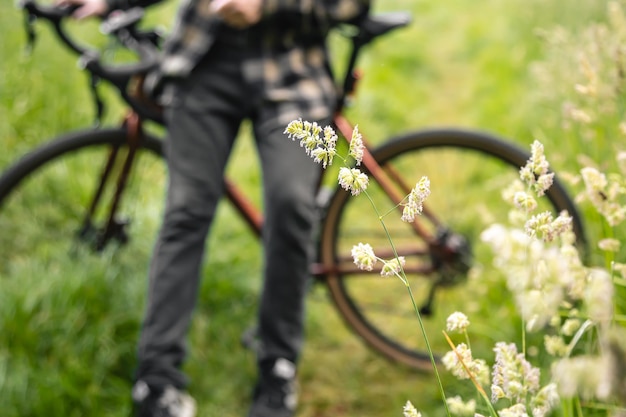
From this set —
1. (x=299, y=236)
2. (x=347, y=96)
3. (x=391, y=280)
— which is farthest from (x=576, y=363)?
(x=391, y=280)

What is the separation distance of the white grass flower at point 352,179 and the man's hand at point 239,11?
120cm

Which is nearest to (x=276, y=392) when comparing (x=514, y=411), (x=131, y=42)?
(x=131, y=42)

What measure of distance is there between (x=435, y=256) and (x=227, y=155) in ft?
2.78

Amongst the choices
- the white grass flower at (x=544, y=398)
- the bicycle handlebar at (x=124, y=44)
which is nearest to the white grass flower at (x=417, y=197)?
the white grass flower at (x=544, y=398)

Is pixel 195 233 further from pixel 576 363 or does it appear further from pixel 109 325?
pixel 576 363

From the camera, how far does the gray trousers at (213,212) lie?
2371 millimetres

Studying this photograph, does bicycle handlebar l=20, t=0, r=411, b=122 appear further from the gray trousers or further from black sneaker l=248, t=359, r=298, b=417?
black sneaker l=248, t=359, r=298, b=417

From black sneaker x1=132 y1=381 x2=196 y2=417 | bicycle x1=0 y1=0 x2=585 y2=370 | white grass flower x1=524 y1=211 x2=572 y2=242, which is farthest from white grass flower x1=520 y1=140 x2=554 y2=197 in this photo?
black sneaker x1=132 y1=381 x2=196 y2=417

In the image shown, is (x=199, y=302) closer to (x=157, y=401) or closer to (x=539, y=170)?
(x=157, y=401)

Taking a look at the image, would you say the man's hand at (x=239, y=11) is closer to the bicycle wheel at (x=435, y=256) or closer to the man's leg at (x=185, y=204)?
the man's leg at (x=185, y=204)

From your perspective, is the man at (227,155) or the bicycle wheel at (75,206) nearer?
the man at (227,155)

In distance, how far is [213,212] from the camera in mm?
2494

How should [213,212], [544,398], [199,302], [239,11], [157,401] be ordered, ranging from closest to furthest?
[544,398]
[239,11]
[157,401]
[213,212]
[199,302]

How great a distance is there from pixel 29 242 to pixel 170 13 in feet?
7.76
